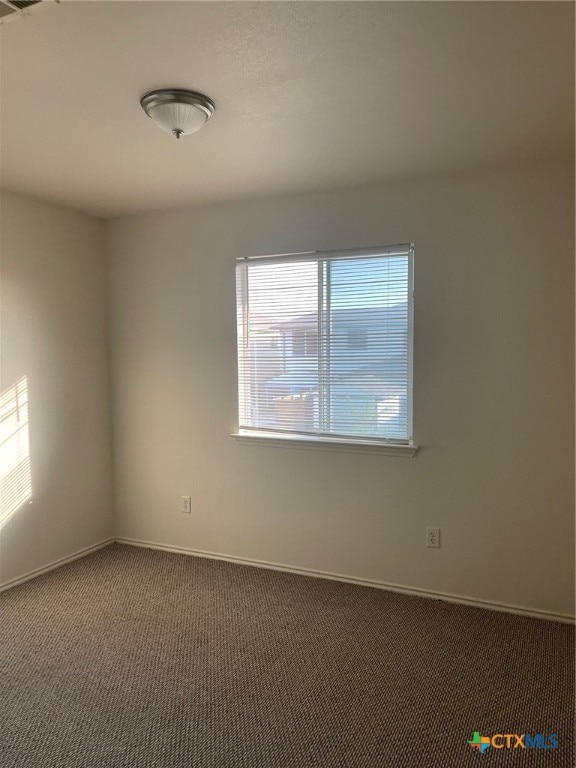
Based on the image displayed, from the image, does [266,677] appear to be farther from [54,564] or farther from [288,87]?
[288,87]

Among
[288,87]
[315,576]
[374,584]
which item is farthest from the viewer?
[315,576]

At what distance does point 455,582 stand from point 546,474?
0.83 m

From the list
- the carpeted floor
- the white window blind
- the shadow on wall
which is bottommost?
the carpeted floor

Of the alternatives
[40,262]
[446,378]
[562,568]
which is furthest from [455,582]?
[40,262]

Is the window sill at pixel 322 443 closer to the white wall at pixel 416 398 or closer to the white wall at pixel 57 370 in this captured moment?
the white wall at pixel 416 398

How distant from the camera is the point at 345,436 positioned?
10.7ft

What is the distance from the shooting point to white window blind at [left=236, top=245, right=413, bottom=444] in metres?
3.11

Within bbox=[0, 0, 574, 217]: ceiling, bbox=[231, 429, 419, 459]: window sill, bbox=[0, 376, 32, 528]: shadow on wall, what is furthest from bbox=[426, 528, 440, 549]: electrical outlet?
bbox=[0, 376, 32, 528]: shadow on wall

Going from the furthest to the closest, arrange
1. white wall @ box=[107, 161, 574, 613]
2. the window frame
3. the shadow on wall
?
the shadow on wall → the window frame → white wall @ box=[107, 161, 574, 613]

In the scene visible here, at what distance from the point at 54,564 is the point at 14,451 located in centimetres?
87

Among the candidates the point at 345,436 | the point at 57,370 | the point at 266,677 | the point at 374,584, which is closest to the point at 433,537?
the point at 374,584

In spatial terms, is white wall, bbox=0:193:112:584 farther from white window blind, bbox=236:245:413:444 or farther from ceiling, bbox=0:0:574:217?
white window blind, bbox=236:245:413:444

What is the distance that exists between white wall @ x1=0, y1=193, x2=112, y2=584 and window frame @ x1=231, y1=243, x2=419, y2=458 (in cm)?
115

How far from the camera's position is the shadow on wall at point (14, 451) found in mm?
3229
